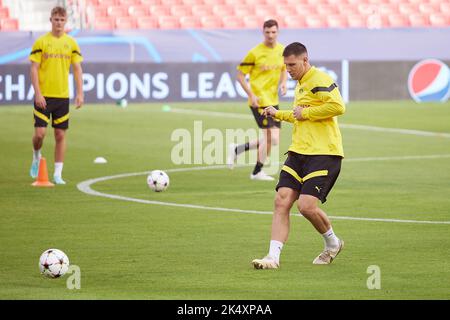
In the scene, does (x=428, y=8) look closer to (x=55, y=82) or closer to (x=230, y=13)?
(x=230, y=13)

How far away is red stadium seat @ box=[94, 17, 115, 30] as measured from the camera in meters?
36.5

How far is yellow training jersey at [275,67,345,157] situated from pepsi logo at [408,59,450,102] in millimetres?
23863

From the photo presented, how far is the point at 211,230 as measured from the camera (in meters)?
12.4

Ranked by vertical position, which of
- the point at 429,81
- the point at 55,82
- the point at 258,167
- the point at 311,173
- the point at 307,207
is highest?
the point at 429,81

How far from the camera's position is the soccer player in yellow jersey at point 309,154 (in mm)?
10141

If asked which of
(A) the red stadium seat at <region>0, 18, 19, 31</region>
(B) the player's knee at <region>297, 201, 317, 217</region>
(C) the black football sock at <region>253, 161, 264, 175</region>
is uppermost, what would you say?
(A) the red stadium seat at <region>0, 18, 19, 31</region>

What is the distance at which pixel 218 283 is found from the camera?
9.30m

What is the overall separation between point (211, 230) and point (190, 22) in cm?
2575

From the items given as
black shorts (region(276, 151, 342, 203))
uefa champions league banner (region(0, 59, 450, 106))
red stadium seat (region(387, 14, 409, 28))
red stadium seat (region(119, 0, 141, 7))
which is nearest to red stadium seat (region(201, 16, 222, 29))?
A: red stadium seat (region(119, 0, 141, 7))

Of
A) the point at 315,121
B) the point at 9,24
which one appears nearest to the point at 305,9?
the point at 9,24

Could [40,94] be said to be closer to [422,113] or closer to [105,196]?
[105,196]

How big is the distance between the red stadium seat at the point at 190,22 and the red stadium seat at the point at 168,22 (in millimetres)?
157

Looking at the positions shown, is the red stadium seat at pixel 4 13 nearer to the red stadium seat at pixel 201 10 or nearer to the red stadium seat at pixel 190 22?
the red stadium seat at pixel 190 22

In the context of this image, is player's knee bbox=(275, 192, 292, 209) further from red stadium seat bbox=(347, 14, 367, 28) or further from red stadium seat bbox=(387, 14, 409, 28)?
red stadium seat bbox=(387, 14, 409, 28)
